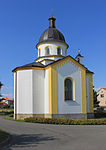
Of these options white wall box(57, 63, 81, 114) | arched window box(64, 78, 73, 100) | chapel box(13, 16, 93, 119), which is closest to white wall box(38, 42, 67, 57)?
chapel box(13, 16, 93, 119)

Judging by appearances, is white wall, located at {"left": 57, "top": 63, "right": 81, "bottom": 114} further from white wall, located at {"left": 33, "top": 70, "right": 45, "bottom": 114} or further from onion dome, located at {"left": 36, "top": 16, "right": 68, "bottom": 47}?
onion dome, located at {"left": 36, "top": 16, "right": 68, "bottom": 47}

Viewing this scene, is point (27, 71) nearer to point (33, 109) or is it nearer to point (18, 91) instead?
point (18, 91)

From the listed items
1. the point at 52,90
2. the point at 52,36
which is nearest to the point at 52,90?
the point at 52,90

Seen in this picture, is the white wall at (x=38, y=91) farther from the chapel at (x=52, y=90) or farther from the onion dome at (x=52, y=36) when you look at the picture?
the onion dome at (x=52, y=36)

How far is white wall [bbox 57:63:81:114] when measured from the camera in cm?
2233

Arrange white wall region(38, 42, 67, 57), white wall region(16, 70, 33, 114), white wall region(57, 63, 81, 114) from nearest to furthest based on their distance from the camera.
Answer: white wall region(57, 63, 81, 114), white wall region(16, 70, 33, 114), white wall region(38, 42, 67, 57)

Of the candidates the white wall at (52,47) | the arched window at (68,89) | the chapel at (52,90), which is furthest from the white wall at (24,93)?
the white wall at (52,47)

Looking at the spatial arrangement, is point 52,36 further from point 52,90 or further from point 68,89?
point 52,90

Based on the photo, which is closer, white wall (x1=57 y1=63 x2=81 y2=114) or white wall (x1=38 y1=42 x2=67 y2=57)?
→ white wall (x1=57 y1=63 x2=81 y2=114)

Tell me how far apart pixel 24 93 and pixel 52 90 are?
3.81 m

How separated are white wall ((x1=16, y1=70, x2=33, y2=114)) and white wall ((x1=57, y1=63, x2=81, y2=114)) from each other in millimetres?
3682

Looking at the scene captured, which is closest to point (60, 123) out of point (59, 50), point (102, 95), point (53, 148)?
point (53, 148)

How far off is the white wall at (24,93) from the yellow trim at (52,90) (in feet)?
8.73

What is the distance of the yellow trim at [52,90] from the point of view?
21.7 metres
